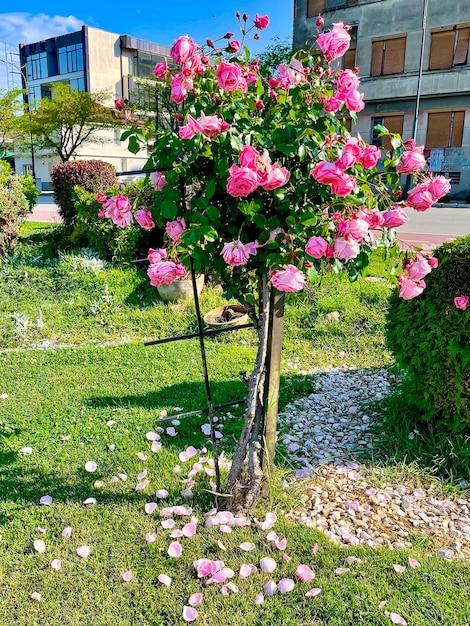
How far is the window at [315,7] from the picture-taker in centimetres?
2645

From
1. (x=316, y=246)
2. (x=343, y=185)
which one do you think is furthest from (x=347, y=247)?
(x=343, y=185)

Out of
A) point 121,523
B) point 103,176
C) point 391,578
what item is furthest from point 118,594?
point 103,176

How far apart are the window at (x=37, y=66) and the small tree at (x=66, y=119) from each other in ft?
58.2

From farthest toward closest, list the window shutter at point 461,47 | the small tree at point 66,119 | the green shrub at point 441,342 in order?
the small tree at point 66,119
the window shutter at point 461,47
the green shrub at point 441,342

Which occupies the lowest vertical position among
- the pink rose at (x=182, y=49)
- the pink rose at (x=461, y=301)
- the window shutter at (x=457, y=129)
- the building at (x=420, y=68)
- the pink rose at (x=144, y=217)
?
the pink rose at (x=461, y=301)

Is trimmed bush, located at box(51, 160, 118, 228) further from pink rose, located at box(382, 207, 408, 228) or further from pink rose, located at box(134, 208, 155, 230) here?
pink rose, located at box(382, 207, 408, 228)

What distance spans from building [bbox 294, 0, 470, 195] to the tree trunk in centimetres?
2347

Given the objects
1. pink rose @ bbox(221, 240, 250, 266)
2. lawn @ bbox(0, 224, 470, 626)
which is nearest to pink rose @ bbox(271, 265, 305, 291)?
pink rose @ bbox(221, 240, 250, 266)

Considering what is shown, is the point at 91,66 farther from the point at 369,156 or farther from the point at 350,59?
the point at 369,156

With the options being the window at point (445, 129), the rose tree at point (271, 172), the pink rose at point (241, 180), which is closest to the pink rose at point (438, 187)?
the rose tree at point (271, 172)

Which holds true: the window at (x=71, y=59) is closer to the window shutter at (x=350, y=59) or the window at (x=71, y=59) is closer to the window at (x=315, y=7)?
the window at (x=315, y=7)

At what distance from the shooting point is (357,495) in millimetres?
2695

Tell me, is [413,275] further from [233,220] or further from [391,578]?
[391,578]

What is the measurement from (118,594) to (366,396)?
253 centimetres
